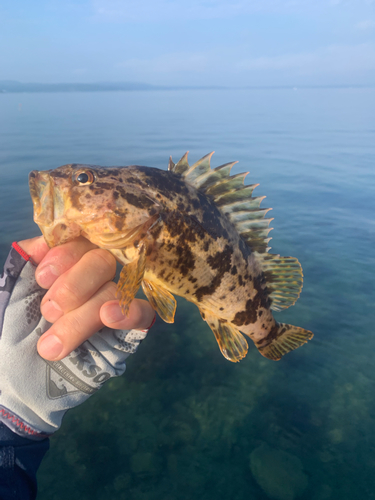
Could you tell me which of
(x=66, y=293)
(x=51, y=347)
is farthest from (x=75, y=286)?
(x=51, y=347)

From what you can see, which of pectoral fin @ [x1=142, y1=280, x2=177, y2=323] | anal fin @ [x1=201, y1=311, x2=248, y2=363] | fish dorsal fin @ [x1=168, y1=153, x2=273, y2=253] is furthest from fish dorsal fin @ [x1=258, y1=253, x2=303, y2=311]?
pectoral fin @ [x1=142, y1=280, x2=177, y2=323]

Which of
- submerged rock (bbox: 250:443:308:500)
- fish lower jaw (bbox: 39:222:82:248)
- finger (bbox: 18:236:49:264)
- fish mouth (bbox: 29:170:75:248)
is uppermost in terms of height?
fish mouth (bbox: 29:170:75:248)

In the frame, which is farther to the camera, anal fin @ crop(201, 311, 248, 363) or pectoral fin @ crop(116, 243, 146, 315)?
anal fin @ crop(201, 311, 248, 363)

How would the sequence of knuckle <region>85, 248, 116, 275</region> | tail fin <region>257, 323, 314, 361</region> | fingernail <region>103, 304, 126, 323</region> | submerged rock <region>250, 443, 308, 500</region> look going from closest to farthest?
fingernail <region>103, 304, 126, 323</region>
knuckle <region>85, 248, 116, 275</region>
tail fin <region>257, 323, 314, 361</region>
submerged rock <region>250, 443, 308, 500</region>

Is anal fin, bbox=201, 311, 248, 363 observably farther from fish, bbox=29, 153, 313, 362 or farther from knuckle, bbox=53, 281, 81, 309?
knuckle, bbox=53, 281, 81, 309

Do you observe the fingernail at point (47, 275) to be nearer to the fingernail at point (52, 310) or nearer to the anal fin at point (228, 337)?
the fingernail at point (52, 310)

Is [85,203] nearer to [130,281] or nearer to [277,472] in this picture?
[130,281]

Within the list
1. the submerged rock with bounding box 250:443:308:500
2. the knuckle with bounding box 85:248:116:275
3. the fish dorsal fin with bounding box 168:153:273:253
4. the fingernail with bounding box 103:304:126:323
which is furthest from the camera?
the submerged rock with bounding box 250:443:308:500
